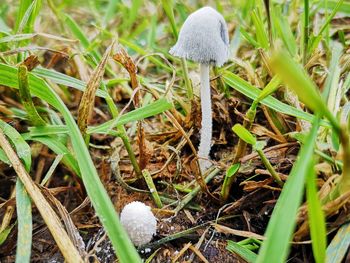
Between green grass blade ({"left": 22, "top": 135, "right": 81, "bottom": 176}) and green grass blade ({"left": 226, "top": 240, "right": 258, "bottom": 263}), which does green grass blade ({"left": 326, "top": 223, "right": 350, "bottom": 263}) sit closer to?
green grass blade ({"left": 226, "top": 240, "right": 258, "bottom": 263})

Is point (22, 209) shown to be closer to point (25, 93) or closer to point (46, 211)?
point (46, 211)

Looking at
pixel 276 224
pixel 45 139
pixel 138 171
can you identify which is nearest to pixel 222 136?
pixel 138 171

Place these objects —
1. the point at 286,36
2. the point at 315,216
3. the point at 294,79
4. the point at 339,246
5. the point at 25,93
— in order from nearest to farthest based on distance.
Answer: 1. the point at 294,79
2. the point at 315,216
3. the point at 339,246
4. the point at 25,93
5. the point at 286,36

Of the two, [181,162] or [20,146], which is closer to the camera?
[20,146]

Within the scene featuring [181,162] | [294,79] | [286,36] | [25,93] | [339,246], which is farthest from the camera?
[286,36]

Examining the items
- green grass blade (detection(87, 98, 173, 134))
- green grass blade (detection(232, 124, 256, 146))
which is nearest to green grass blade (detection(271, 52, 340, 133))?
green grass blade (detection(232, 124, 256, 146))

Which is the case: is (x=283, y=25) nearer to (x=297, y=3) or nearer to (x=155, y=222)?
(x=297, y=3)

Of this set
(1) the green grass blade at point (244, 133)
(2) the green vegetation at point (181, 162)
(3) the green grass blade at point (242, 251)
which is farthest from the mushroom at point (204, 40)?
(3) the green grass blade at point (242, 251)

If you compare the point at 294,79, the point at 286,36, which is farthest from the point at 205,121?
the point at 294,79
